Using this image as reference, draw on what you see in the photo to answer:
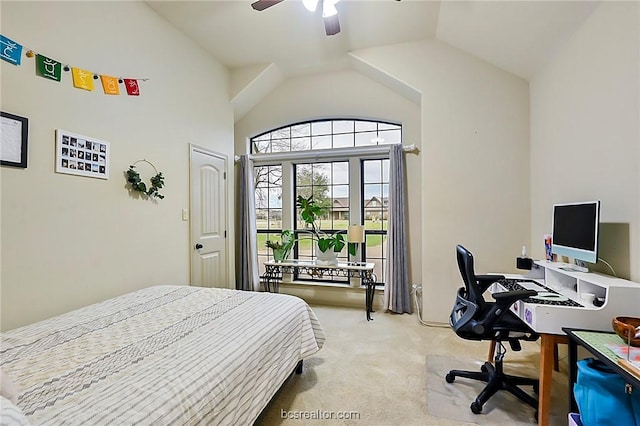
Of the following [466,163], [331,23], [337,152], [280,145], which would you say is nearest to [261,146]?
[280,145]

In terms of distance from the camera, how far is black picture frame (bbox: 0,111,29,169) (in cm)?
178

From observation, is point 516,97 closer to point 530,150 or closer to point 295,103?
point 530,150

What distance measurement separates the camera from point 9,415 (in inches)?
31.2

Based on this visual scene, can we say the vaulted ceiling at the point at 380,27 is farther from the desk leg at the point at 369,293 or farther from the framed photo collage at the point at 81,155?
the desk leg at the point at 369,293

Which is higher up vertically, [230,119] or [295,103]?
[295,103]

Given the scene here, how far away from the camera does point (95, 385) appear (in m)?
1.10

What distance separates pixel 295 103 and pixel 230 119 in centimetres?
96

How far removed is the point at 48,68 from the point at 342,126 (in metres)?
3.16

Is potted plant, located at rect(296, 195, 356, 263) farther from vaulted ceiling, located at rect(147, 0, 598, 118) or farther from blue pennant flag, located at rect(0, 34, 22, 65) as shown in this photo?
blue pennant flag, located at rect(0, 34, 22, 65)

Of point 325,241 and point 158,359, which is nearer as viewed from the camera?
point 158,359

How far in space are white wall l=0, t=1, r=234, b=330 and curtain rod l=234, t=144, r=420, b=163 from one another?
3.65ft

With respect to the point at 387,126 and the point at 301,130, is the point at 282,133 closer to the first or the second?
the point at 301,130

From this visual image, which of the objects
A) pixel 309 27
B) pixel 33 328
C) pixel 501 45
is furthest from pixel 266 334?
pixel 501 45

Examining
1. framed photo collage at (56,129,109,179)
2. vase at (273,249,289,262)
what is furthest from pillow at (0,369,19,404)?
vase at (273,249,289,262)
